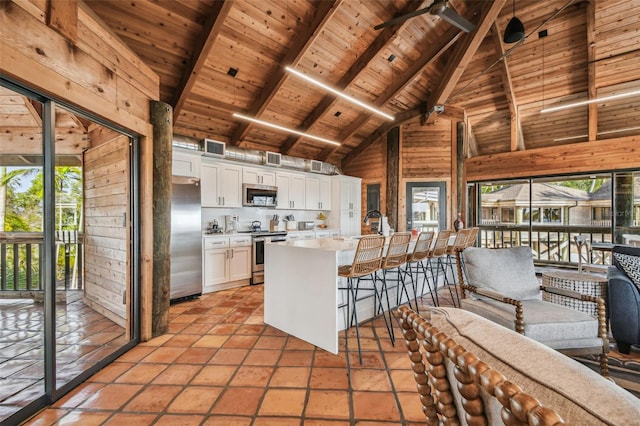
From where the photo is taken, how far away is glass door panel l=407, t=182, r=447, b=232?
23.7 feet

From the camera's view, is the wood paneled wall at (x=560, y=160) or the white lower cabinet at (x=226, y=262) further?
the wood paneled wall at (x=560, y=160)

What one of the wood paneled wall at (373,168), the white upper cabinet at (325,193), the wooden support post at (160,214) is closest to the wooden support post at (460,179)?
the wood paneled wall at (373,168)

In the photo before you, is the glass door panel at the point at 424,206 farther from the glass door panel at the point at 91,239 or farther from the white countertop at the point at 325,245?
the glass door panel at the point at 91,239

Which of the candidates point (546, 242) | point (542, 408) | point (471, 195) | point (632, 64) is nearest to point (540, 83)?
point (632, 64)

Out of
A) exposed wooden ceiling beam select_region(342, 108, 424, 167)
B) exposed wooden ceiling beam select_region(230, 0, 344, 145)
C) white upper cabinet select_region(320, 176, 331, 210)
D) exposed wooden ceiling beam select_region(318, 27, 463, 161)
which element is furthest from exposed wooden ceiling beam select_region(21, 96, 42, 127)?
exposed wooden ceiling beam select_region(342, 108, 424, 167)

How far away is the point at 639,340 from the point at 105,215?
5.45 metres

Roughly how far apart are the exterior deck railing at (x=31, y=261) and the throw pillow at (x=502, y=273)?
419 centimetres

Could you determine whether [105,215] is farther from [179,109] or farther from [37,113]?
[179,109]

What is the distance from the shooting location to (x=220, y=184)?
17.3ft

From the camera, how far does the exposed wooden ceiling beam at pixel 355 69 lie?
15.4 ft

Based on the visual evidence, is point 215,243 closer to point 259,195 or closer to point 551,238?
point 259,195

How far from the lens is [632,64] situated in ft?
18.0

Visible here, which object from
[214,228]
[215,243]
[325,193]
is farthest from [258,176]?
[325,193]

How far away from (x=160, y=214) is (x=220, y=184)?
233cm
